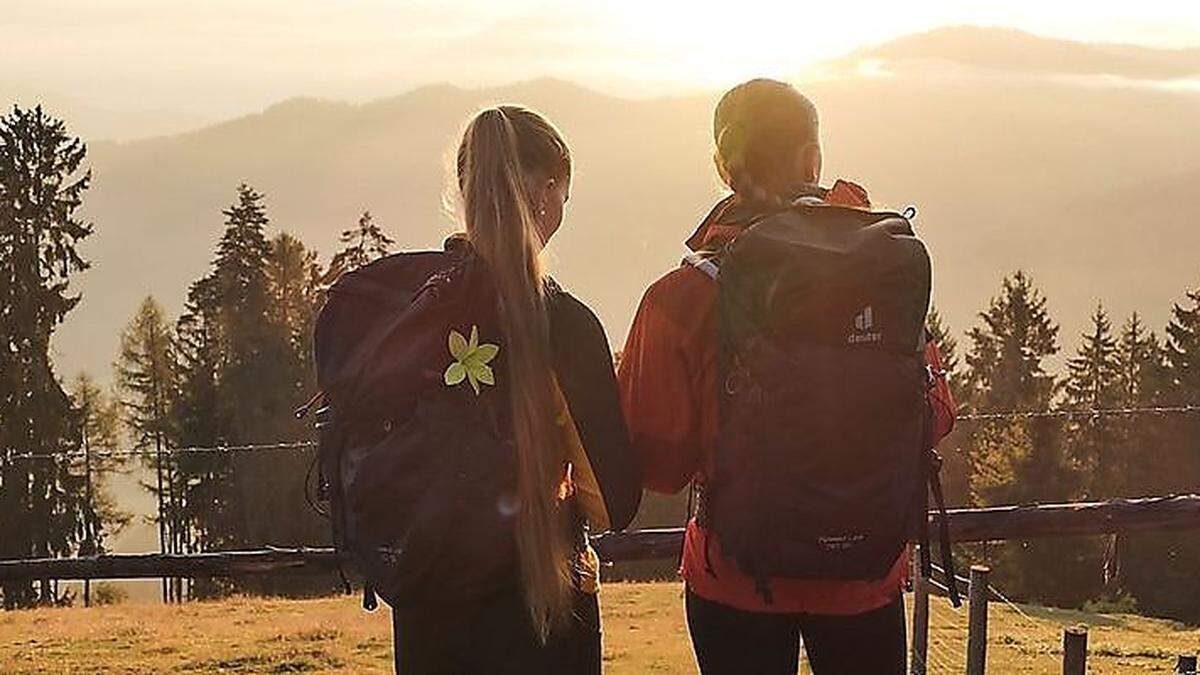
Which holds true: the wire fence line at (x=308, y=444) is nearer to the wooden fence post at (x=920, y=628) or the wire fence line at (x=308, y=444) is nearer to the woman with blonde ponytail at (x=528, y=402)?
the woman with blonde ponytail at (x=528, y=402)

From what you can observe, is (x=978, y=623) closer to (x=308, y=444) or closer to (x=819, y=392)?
(x=308, y=444)

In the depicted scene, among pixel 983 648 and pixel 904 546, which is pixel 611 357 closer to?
pixel 904 546

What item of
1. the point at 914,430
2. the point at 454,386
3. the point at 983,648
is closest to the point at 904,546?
the point at 914,430

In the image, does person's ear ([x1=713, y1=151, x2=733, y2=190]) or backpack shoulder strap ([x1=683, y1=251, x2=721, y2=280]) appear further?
person's ear ([x1=713, y1=151, x2=733, y2=190])

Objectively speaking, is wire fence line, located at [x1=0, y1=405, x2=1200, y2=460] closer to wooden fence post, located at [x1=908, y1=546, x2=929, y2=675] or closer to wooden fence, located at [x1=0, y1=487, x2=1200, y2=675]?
wooden fence, located at [x1=0, y1=487, x2=1200, y2=675]

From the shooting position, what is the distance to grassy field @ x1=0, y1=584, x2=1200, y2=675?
1392 centimetres

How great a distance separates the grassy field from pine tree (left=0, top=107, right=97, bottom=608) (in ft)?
55.9

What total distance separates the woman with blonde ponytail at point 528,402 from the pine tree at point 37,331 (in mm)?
34152

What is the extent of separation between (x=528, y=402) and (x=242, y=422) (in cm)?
4412

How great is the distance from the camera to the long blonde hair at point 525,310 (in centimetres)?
311

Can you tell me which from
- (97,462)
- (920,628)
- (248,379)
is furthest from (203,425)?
(920,628)

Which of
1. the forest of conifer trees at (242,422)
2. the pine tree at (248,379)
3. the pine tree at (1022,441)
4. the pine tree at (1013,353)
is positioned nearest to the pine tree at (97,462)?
the forest of conifer trees at (242,422)

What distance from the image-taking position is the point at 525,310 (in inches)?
123

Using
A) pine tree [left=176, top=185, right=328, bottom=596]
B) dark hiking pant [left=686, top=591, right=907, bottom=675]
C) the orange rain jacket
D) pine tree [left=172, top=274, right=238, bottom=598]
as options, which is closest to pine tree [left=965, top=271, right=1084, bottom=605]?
pine tree [left=176, top=185, right=328, bottom=596]
